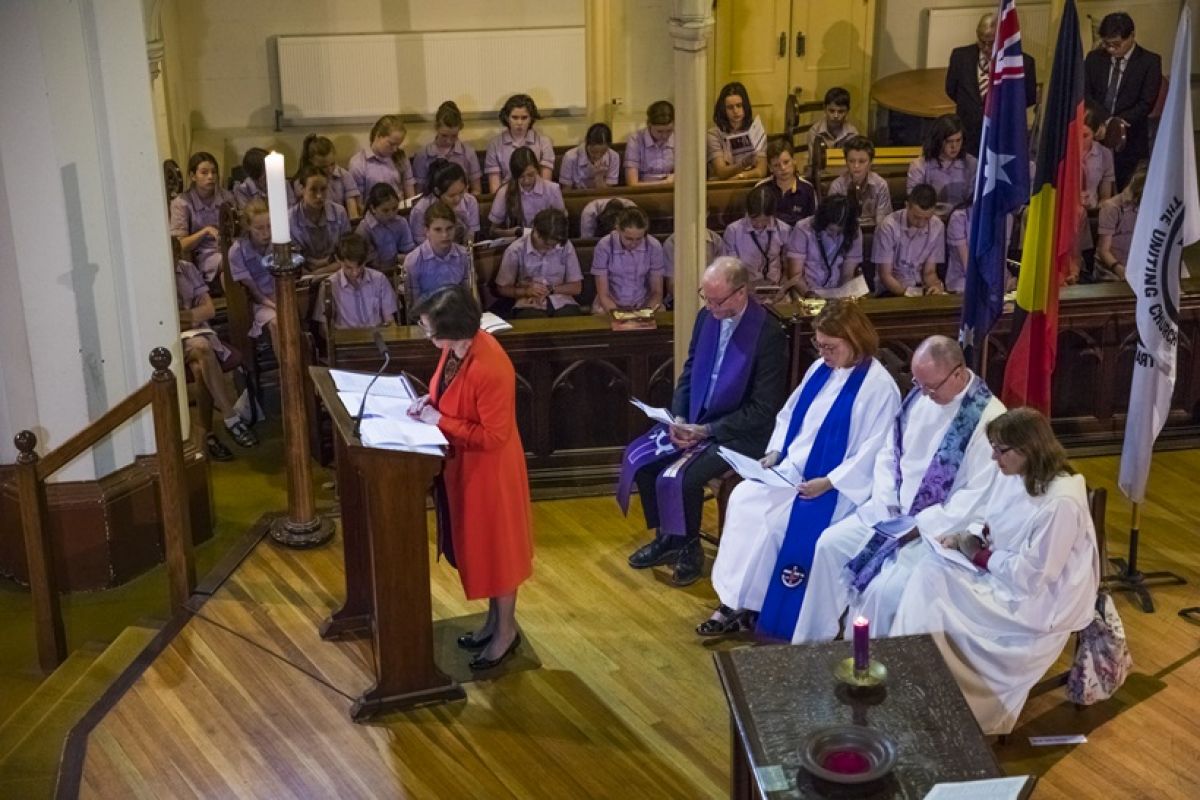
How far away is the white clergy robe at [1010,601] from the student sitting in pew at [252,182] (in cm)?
535

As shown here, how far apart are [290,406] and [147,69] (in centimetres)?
146

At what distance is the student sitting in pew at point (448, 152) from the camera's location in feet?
33.4

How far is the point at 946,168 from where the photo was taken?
9.23m

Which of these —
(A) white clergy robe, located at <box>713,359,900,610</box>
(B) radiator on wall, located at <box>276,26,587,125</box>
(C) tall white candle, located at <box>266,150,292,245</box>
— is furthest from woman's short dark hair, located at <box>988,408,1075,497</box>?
(B) radiator on wall, located at <box>276,26,587,125</box>

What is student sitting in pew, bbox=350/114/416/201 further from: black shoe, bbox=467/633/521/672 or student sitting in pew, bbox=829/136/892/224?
black shoe, bbox=467/633/521/672

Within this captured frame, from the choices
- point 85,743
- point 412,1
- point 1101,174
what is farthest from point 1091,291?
point 412,1

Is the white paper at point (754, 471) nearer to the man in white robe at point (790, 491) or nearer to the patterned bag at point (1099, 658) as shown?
Answer: the man in white robe at point (790, 491)

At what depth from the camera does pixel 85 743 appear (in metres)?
5.22

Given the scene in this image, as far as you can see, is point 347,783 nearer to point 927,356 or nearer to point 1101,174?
point 927,356

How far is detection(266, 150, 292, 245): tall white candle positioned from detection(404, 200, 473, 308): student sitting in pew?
1.89 metres

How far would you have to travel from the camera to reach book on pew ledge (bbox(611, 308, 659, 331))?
7.29 m

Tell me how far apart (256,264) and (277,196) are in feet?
7.93

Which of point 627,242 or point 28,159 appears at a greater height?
point 28,159

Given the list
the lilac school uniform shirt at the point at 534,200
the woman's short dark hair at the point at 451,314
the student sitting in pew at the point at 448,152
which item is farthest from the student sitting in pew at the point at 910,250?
the woman's short dark hair at the point at 451,314
